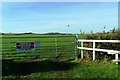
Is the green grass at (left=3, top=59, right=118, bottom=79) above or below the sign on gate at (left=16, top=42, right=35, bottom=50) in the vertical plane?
below

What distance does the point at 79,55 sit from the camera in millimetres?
20812

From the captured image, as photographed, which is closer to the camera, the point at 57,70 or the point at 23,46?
the point at 57,70

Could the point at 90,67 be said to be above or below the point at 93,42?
below

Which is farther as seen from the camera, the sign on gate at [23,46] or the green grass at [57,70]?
the sign on gate at [23,46]

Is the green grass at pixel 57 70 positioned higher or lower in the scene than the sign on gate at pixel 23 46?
lower

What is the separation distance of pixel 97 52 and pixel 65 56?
324 centimetres

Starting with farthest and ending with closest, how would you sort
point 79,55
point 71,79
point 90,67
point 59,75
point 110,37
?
1. point 79,55
2. point 110,37
3. point 90,67
4. point 59,75
5. point 71,79

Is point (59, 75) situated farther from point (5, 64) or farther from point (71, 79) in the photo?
point (5, 64)

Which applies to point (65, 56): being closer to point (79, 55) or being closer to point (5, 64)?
point (79, 55)

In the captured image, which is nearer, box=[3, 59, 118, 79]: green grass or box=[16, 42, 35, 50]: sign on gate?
box=[3, 59, 118, 79]: green grass

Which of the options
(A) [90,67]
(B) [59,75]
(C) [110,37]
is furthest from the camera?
(C) [110,37]

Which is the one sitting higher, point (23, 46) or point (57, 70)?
point (23, 46)

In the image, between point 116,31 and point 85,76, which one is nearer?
point 85,76

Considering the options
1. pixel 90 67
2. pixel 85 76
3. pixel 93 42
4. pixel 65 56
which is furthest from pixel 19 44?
pixel 85 76
